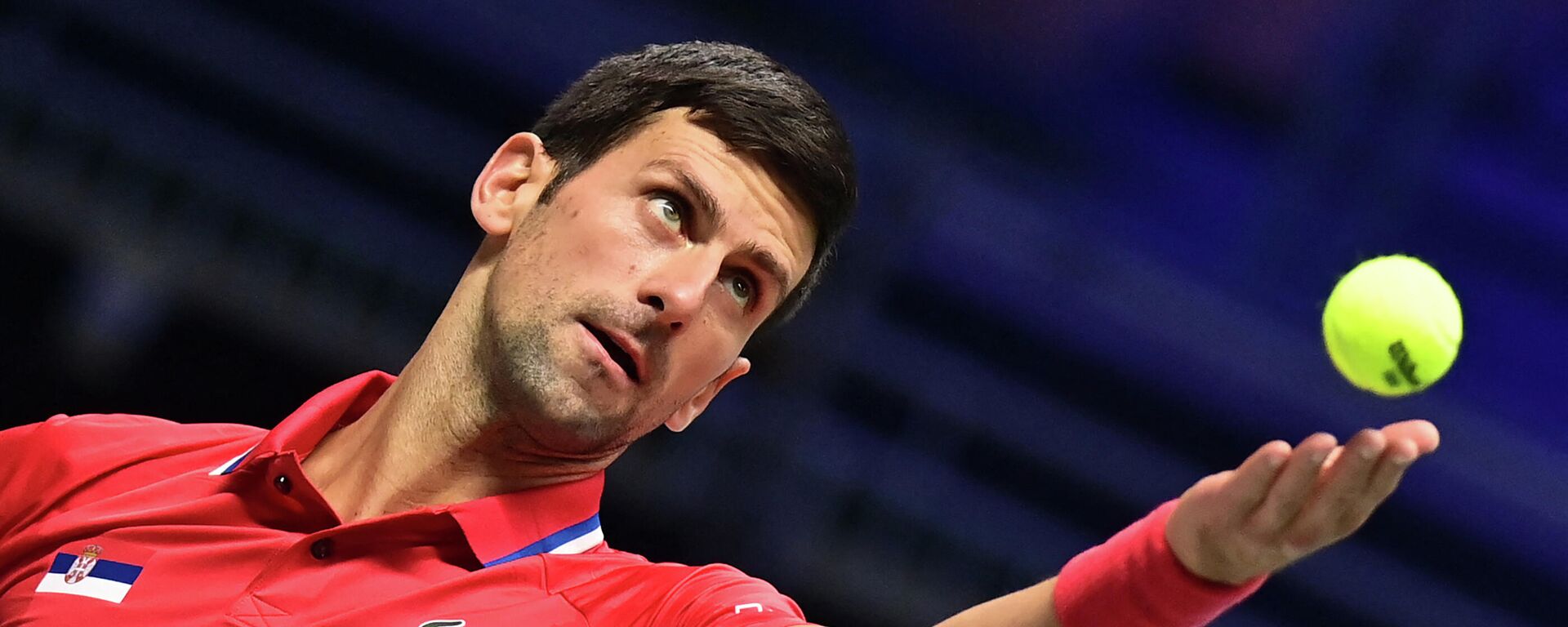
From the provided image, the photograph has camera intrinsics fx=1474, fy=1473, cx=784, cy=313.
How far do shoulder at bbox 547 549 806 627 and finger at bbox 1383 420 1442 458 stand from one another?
0.68 meters

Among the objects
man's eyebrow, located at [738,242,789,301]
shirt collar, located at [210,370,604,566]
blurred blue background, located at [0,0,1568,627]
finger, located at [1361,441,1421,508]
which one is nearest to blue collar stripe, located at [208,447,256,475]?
shirt collar, located at [210,370,604,566]

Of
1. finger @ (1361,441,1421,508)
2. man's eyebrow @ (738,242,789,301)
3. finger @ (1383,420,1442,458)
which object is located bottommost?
man's eyebrow @ (738,242,789,301)

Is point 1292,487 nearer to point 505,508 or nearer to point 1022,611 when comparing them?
point 1022,611

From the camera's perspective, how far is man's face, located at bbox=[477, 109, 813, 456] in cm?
193

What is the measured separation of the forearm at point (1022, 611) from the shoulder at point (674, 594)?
23cm

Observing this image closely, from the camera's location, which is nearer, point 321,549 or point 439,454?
point 321,549

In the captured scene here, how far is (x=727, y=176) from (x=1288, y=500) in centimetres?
104

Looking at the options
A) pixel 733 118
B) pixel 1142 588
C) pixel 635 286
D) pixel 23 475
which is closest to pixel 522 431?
pixel 635 286

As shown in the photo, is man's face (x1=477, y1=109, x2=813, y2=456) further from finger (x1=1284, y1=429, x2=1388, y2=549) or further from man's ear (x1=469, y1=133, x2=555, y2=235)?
finger (x1=1284, y1=429, x2=1388, y2=549)

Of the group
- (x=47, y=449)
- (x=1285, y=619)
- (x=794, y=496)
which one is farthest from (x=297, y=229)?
(x=1285, y=619)

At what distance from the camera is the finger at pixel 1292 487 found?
1.19 m

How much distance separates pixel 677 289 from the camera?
193 centimetres

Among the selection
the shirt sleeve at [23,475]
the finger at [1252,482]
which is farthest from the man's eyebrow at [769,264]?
the shirt sleeve at [23,475]

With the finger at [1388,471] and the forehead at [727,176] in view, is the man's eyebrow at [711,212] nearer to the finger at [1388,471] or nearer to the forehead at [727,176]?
the forehead at [727,176]
